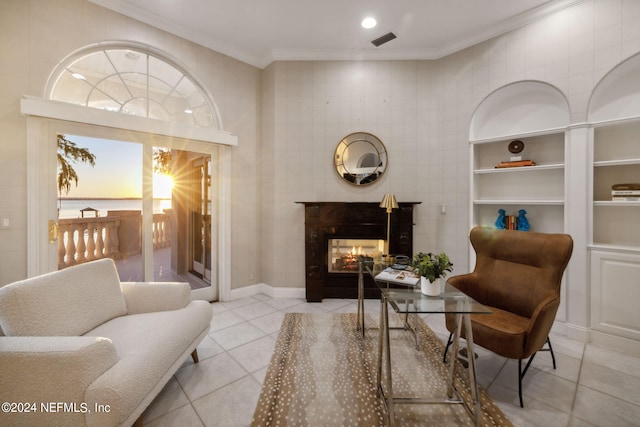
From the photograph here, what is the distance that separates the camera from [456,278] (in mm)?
2410

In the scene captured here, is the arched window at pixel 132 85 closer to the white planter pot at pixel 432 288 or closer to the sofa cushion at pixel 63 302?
the sofa cushion at pixel 63 302

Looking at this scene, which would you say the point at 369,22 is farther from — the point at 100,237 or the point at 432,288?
the point at 100,237

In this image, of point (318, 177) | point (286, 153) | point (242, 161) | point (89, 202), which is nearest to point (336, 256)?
point (318, 177)

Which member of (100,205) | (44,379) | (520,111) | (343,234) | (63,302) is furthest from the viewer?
(343,234)

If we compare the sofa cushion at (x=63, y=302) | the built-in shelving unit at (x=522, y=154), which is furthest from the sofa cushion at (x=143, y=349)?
the built-in shelving unit at (x=522, y=154)

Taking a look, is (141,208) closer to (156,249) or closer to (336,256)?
(156,249)

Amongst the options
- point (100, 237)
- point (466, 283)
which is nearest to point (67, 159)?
point (100, 237)

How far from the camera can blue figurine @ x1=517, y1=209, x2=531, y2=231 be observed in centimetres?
304

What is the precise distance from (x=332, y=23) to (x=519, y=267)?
3.20 m

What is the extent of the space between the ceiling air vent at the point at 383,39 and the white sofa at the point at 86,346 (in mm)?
3637

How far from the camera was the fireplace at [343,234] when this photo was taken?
3.52 m

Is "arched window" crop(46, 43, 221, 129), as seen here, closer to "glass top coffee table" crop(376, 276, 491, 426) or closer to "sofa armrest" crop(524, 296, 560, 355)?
"glass top coffee table" crop(376, 276, 491, 426)

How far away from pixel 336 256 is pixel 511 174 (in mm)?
2440

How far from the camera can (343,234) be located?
361 centimetres
